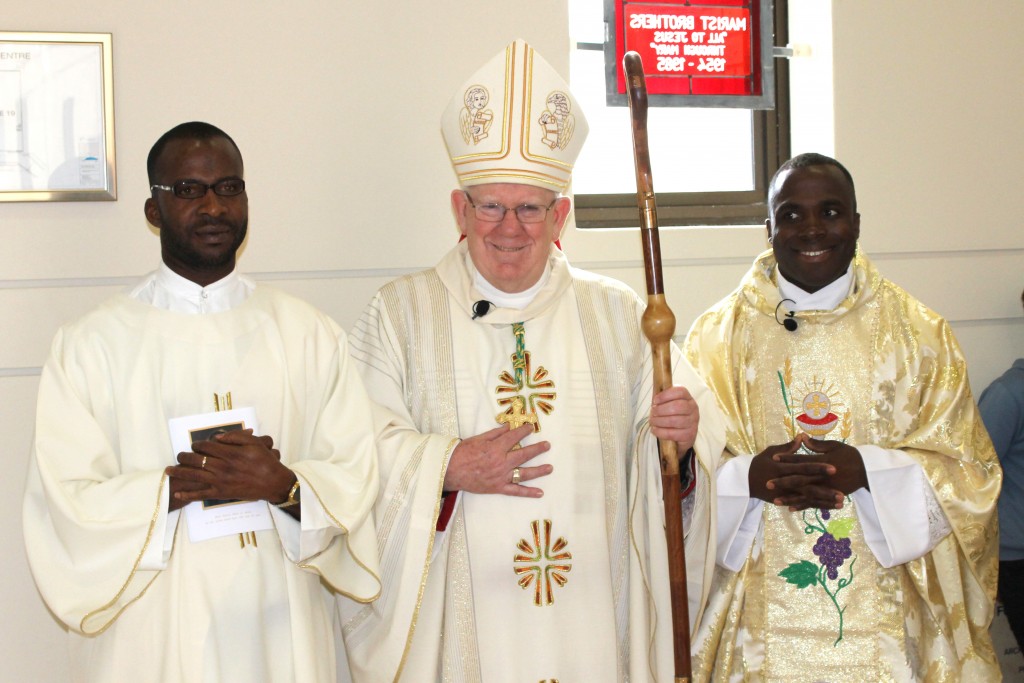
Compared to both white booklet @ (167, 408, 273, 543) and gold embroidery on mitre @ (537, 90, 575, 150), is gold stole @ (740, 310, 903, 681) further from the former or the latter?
white booklet @ (167, 408, 273, 543)

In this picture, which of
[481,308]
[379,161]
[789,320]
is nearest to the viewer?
[481,308]

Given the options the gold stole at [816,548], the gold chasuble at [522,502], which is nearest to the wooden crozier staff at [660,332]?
the gold chasuble at [522,502]

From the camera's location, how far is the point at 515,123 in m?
3.16

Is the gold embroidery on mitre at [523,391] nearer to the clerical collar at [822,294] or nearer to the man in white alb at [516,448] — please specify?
the man in white alb at [516,448]

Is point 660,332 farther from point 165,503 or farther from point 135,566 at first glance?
point 135,566

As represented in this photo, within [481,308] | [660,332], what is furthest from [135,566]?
[660,332]

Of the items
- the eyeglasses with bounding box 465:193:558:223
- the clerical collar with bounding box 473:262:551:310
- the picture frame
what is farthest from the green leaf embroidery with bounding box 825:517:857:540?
the picture frame

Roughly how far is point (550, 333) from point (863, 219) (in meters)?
1.85

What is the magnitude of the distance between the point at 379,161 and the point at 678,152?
1.40m

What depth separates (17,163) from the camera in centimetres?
361

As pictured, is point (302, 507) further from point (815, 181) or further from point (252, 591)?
point (815, 181)

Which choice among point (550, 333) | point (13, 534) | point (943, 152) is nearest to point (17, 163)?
point (13, 534)

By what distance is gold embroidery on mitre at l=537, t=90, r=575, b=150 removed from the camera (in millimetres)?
3195

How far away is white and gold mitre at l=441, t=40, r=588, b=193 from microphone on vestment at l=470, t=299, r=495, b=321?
1.13ft
